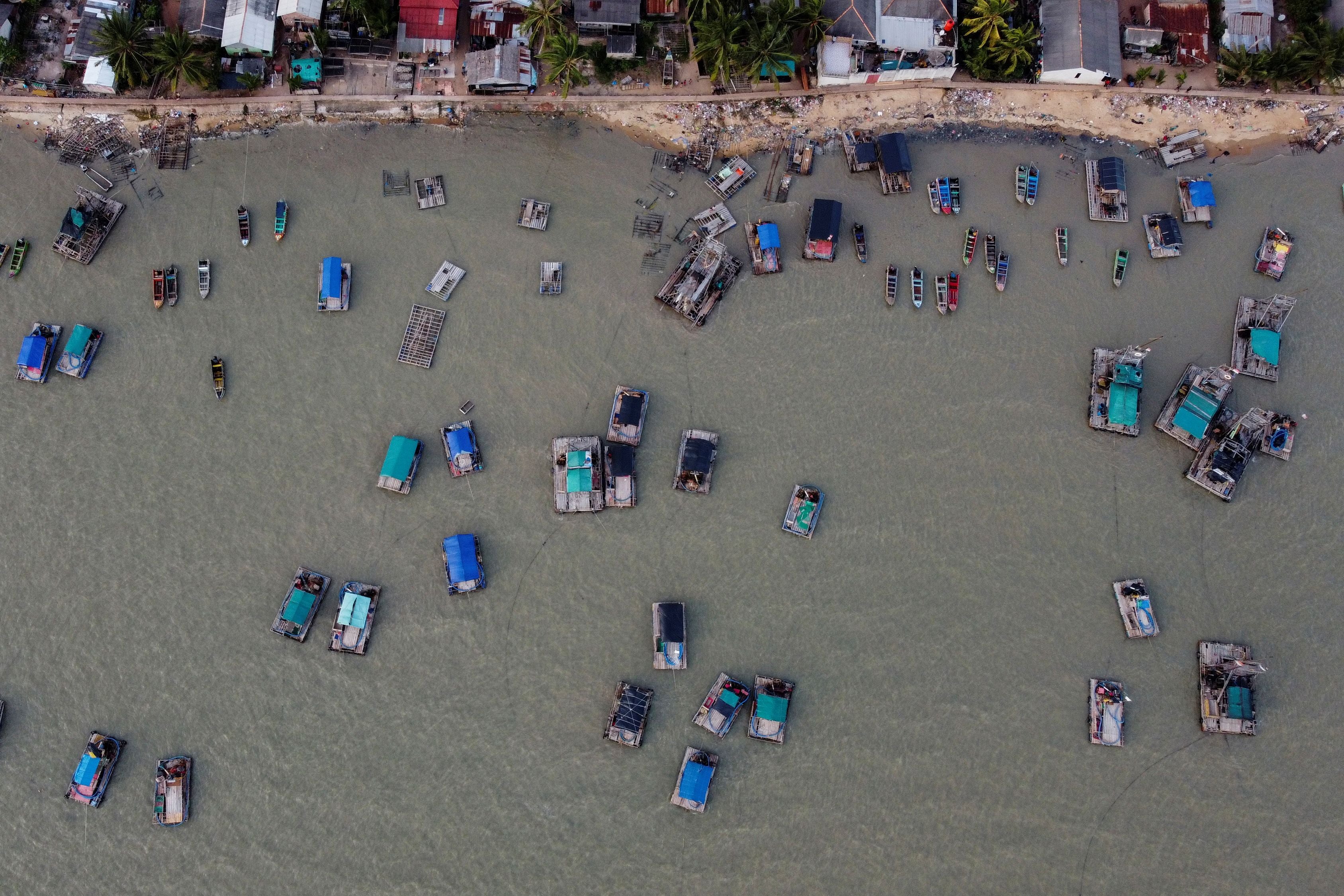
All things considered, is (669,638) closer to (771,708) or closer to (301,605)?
(771,708)

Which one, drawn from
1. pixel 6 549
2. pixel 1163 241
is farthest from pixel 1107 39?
pixel 6 549

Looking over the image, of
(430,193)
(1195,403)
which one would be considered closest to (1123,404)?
(1195,403)

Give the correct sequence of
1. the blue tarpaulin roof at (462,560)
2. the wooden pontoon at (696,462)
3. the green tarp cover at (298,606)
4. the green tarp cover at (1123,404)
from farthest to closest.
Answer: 1. the green tarp cover at (1123,404)
2. the wooden pontoon at (696,462)
3. the blue tarpaulin roof at (462,560)
4. the green tarp cover at (298,606)

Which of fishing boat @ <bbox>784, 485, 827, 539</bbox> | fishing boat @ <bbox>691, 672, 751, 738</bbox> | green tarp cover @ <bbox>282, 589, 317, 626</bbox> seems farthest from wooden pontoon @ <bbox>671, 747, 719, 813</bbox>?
green tarp cover @ <bbox>282, 589, 317, 626</bbox>

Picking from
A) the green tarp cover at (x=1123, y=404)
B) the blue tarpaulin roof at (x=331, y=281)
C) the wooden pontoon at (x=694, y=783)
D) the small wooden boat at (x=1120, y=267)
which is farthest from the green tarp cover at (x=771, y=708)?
the blue tarpaulin roof at (x=331, y=281)

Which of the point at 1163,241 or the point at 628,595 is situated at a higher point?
the point at 1163,241

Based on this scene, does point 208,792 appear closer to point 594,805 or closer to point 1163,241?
point 594,805

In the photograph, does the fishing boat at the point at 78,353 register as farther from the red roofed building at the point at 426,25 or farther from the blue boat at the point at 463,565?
the red roofed building at the point at 426,25
